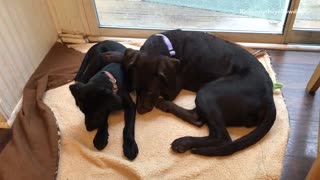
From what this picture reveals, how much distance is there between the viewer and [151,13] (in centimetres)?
213

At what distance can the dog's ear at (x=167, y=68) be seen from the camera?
142 centimetres

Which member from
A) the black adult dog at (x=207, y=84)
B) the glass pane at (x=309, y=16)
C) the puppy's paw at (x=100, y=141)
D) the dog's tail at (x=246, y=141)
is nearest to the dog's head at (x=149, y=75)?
the black adult dog at (x=207, y=84)

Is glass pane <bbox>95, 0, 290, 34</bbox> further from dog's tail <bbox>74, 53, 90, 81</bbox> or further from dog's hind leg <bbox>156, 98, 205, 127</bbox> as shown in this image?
dog's hind leg <bbox>156, 98, 205, 127</bbox>

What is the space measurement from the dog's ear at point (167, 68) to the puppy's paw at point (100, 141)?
1.30 feet

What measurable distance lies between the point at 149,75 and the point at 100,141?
0.39 meters

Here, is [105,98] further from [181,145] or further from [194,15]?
[194,15]

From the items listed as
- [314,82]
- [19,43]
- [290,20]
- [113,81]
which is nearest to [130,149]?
[113,81]

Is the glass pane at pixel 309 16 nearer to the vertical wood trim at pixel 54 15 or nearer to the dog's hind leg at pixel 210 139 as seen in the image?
the dog's hind leg at pixel 210 139

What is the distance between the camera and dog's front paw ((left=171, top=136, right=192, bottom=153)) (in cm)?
132

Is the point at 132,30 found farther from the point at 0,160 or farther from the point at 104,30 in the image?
the point at 0,160

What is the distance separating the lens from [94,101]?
1351 millimetres

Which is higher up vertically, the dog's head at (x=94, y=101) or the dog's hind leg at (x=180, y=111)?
the dog's head at (x=94, y=101)

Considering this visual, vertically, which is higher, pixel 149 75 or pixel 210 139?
pixel 149 75

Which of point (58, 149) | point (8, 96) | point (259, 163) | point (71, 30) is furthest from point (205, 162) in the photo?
point (71, 30)
